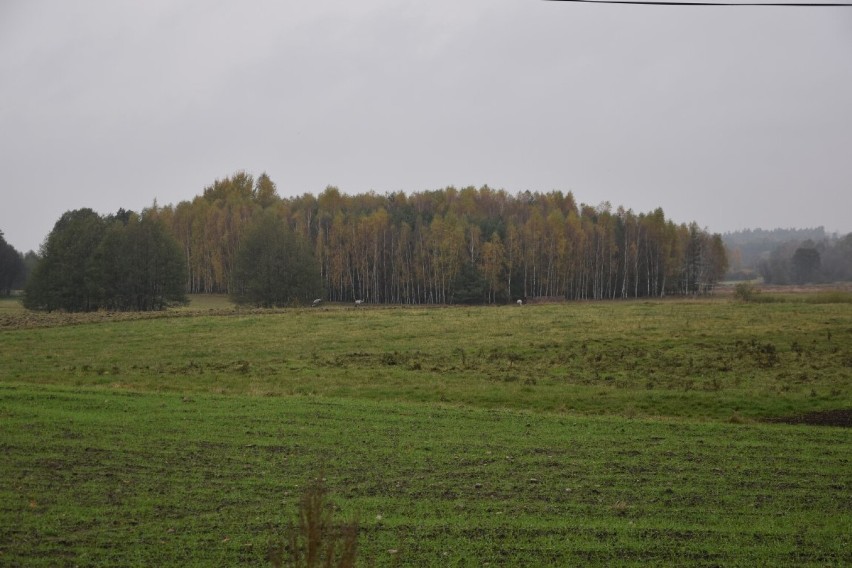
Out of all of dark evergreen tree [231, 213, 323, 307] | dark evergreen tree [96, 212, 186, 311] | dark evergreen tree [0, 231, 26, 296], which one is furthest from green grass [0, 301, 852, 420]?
dark evergreen tree [0, 231, 26, 296]

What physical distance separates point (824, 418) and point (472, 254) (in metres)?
75.5

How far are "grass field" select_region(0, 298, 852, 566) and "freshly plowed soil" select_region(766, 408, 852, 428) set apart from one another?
1.30 feet

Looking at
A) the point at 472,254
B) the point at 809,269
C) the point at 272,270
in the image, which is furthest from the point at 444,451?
the point at 809,269

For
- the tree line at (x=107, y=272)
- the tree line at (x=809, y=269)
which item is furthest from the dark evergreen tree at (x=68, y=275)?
the tree line at (x=809, y=269)

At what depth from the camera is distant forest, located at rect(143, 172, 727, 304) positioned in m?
95.1

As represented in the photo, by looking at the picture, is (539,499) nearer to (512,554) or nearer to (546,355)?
(512,554)

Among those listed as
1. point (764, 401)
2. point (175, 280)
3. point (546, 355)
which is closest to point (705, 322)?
point (546, 355)

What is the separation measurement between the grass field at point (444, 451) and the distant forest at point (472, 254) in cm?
6156

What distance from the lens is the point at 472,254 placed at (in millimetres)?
94062

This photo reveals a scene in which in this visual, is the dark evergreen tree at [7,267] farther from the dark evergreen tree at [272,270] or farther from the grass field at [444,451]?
the grass field at [444,451]

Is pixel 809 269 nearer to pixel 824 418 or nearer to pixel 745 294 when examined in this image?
pixel 745 294

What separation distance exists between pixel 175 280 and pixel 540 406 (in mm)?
56968

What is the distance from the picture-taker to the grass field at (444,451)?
9.23 meters

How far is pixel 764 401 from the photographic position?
21422 millimetres
